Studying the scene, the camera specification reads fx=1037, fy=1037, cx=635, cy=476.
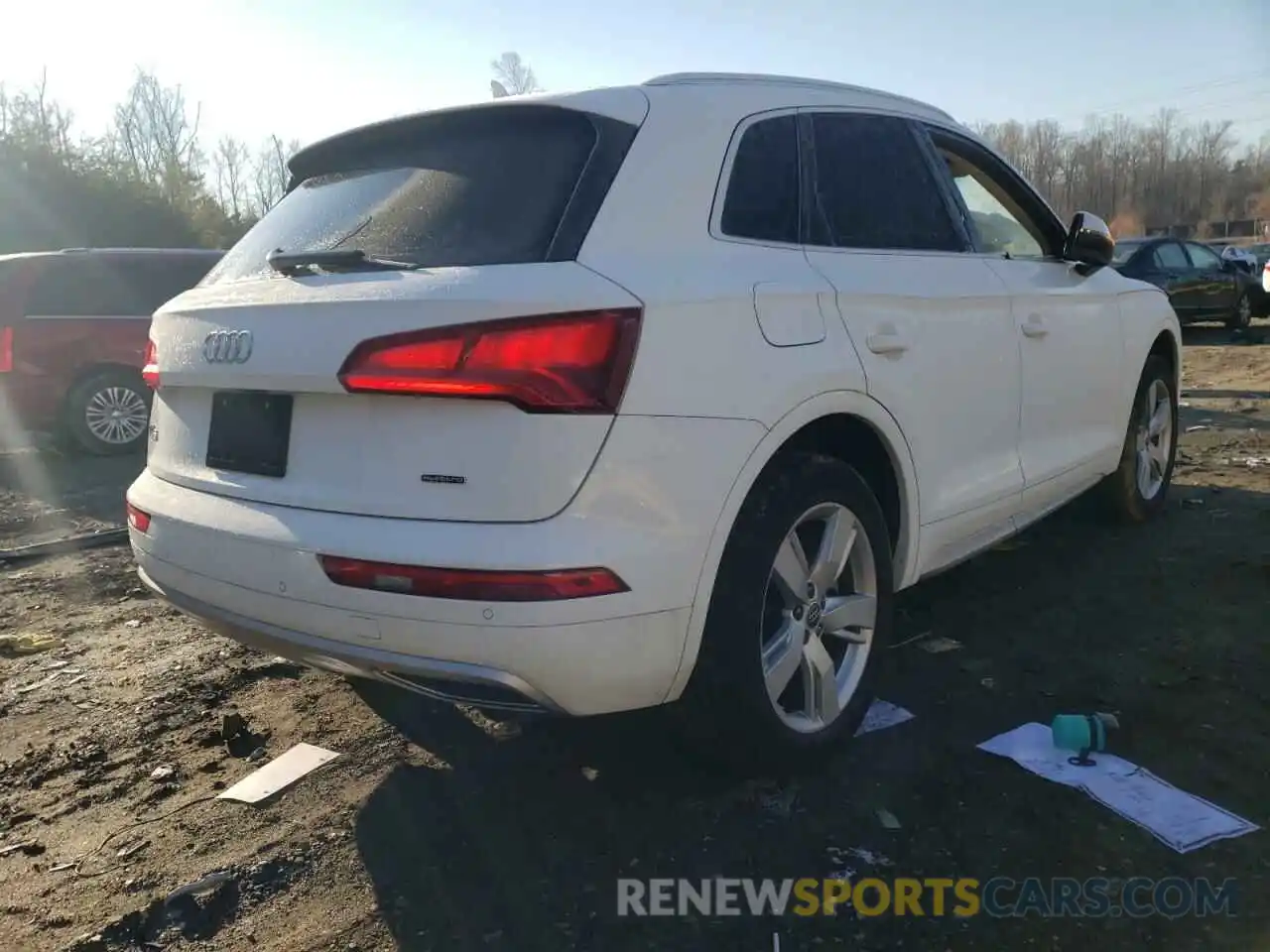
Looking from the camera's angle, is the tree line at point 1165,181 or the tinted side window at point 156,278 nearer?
the tinted side window at point 156,278

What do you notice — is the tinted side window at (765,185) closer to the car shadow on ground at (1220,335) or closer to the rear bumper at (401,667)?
the rear bumper at (401,667)

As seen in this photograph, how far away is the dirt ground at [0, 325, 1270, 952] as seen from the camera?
2.26 metres

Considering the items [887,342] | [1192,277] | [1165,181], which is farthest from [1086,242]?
[1165,181]

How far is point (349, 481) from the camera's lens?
90.4 inches

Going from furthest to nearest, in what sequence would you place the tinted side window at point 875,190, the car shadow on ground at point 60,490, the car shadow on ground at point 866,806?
the car shadow on ground at point 60,490 < the tinted side window at point 875,190 < the car shadow on ground at point 866,806

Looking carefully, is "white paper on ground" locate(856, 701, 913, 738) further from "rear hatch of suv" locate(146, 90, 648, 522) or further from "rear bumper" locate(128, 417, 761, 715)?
"rear hatch of suv" locate(146, 90, 648, 522)

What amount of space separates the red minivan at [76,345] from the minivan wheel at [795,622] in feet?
24.4

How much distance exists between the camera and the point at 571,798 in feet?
9.09

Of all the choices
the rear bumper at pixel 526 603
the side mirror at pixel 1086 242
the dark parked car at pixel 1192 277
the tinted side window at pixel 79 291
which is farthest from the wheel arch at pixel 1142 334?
the dark parked car at pixel 1192 277

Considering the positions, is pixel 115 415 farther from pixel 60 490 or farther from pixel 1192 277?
pixel 1192 277

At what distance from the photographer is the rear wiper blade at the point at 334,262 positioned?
2400 millimetres

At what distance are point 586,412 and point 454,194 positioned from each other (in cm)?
75

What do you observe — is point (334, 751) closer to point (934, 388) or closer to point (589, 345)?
point (589, 345)

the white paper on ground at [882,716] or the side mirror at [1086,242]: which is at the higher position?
the side mirror at [1086,242]
